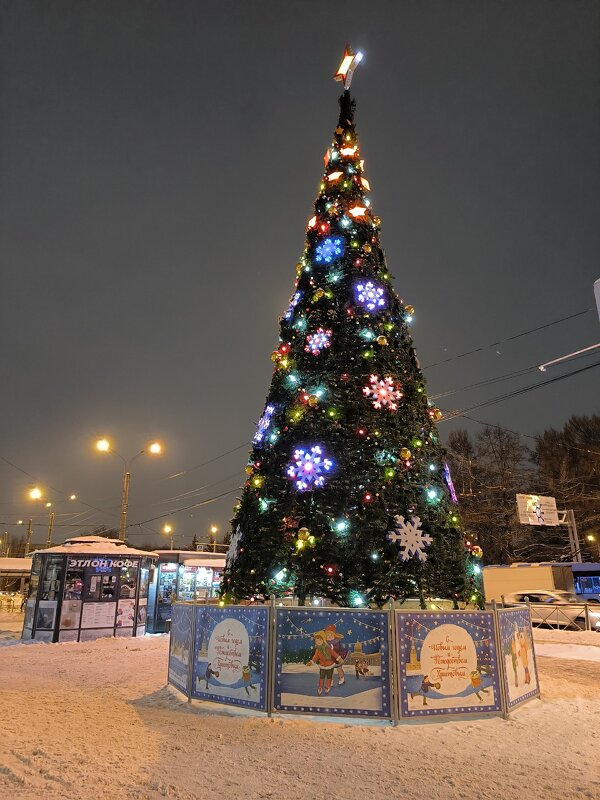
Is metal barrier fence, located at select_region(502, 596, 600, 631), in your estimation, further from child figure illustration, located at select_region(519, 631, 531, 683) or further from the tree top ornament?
the tree top ornament

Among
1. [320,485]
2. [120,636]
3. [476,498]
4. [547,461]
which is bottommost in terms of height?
[120,636]

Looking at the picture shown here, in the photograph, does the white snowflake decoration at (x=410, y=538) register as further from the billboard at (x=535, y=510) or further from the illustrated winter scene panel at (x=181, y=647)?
the billboard at (x=535, y=510)

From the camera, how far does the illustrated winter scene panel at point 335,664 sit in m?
6.25

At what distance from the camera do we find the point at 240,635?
6.91m

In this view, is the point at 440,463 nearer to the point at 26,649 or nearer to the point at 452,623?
the point at 452,623

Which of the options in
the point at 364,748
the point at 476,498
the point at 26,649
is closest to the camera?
the point at 364,748

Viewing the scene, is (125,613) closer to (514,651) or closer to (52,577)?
(52,577)

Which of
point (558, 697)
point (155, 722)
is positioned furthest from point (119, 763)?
point (558, 697)

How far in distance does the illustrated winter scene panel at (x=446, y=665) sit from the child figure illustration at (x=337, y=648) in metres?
0.69

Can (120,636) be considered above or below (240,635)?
below

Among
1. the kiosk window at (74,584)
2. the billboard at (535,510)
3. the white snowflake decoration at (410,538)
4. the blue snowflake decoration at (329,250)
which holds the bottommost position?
the kiosk window at (74,584)

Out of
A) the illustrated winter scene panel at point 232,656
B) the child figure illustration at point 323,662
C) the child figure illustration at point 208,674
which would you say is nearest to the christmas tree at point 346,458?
the illustrated winter scene panel at point 232,656

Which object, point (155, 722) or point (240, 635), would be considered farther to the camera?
point (240, 635)

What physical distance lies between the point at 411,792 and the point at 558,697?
15.9ft
